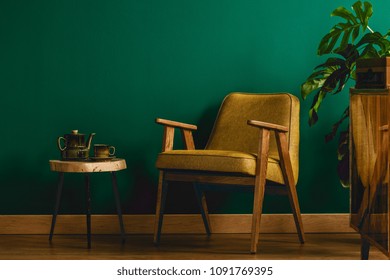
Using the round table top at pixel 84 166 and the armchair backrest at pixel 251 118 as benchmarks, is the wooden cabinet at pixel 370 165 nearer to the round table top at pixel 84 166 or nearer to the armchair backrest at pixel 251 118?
the armchair backrest at pixel 251 118

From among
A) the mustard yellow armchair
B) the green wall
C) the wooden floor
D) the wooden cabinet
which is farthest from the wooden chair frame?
the wooden cabinet

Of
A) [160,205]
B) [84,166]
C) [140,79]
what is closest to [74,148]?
[84,166]

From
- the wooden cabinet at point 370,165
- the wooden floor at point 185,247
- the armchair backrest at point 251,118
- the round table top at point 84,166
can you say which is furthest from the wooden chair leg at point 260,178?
the round table top at point 84,166

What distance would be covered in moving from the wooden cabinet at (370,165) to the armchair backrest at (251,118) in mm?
806

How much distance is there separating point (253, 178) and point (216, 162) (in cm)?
20

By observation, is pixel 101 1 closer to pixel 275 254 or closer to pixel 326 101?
pixel 326 101

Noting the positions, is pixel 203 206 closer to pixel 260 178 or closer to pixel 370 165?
pixel 260 178

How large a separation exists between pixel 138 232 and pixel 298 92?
1324 mm

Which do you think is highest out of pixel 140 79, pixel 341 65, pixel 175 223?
pixel 341 65

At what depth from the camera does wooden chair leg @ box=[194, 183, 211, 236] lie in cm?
357

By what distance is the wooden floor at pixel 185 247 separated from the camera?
117 inches

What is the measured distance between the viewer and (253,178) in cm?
304

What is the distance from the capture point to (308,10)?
3.84 m
